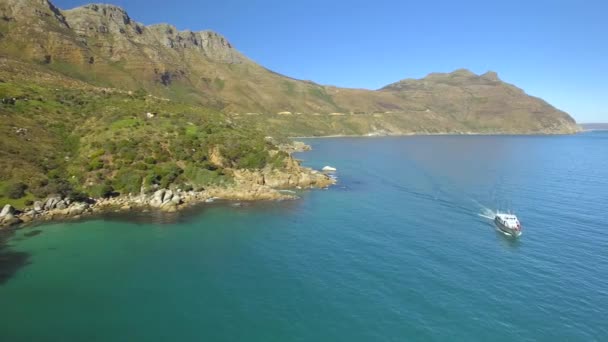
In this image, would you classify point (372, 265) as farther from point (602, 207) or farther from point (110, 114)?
point (110, 114)

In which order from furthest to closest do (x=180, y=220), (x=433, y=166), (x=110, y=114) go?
(x=433, y=166)
(x=110, y=114)
(x=180, y=220)

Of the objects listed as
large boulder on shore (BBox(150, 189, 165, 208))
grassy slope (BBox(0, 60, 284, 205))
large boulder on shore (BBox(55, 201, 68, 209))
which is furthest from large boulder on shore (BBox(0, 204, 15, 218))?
large boulder on shore (BBox(150, 189, 165, 208))

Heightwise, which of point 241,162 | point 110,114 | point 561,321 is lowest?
point 561,321

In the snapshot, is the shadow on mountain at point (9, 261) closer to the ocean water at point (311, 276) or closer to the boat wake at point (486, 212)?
the ocean water at point (311, 276)

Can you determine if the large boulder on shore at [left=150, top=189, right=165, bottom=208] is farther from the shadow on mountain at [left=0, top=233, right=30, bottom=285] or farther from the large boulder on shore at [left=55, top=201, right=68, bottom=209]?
the shadow on mountain at [left=0, top=233, right=30, bottom=285]

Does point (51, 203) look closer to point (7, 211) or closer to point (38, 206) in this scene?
point (38, 206)

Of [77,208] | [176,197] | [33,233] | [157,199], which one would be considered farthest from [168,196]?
[33,233]

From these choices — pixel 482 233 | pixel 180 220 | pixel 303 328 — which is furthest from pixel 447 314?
pixel 180 220
